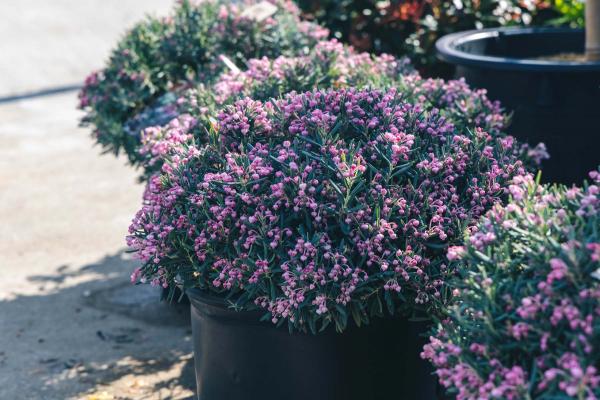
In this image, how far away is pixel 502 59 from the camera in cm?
416

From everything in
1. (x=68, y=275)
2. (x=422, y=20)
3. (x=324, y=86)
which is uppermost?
(x=422, y=20)

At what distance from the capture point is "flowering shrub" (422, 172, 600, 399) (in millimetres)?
2193

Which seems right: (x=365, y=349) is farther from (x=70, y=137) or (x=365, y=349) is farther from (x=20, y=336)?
(x=70, y=137)

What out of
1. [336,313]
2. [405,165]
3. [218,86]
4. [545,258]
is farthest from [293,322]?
[218,86]

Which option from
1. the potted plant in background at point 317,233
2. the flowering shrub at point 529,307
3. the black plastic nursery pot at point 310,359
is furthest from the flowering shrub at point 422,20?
the flowering shrub at point 529,307

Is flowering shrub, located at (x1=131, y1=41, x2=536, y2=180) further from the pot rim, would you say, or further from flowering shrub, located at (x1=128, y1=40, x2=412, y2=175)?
the pot rim

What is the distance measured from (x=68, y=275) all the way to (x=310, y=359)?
285cm

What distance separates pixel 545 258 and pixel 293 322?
0.93m

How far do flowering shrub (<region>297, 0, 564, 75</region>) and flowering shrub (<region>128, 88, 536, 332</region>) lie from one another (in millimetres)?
2300

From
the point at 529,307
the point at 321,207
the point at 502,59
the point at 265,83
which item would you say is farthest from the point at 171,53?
the point at 529,307

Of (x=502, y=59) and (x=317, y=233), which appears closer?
(x=317, y=233)

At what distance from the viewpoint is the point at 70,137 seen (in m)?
8.52

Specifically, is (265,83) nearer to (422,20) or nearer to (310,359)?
(310,359)

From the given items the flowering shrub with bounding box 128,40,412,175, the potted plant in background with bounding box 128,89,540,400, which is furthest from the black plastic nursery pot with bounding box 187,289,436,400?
the flowering shrub with bounding box 128,40,412,175
